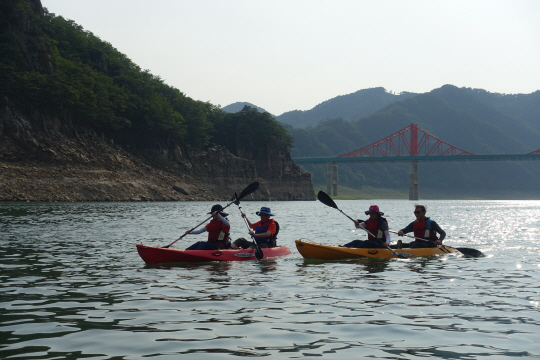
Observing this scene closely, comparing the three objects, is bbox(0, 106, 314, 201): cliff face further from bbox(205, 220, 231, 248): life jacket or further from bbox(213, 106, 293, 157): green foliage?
bbox(205, 220, 231, 248): life jacket

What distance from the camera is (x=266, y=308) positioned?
8.47 meters

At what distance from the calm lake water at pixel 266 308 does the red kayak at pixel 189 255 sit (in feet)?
1.37

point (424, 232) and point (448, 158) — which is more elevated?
point (448, 158)

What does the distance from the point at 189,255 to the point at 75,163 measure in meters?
52.2

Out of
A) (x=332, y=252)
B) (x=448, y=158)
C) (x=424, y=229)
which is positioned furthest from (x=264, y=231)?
(x=448, y=158)

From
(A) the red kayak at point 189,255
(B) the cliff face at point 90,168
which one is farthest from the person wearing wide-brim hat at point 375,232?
(B) the cliff face at point 90,168

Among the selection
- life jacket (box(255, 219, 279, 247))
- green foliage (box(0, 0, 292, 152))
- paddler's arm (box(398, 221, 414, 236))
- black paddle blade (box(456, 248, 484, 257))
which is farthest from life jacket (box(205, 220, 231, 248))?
green foliage (box(0, 0, 292, 152))

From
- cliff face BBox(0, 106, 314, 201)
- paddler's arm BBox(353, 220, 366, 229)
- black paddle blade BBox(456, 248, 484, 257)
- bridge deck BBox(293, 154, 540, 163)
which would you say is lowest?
black paddle blade BBox(456, 248, 484, 257)

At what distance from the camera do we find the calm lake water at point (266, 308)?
20.4 ft

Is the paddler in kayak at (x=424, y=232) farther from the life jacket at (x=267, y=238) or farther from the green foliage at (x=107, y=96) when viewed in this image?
the green foliage at (x=107, y=96)

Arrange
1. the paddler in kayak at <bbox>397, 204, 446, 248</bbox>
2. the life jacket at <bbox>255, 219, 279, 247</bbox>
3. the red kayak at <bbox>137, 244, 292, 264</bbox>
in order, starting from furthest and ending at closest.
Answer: the paddler in kayak at <bbox>397, 204, 446, 248</bbox> → the life jacket at <bbox>255, 219, 279, 247</bbox> → the red kayak at <bbox>137, 244, 292, 264</bbox>

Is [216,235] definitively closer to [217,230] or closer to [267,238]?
[217,230]

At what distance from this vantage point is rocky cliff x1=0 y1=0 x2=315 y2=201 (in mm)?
55062

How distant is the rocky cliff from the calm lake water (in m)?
42.0
